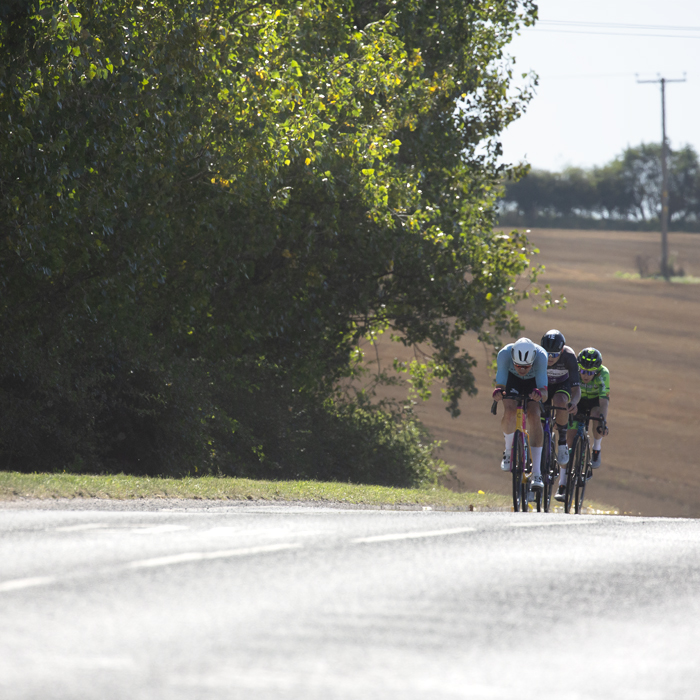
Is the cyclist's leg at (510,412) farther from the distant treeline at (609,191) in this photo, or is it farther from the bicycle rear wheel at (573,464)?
the distant treeline at (609,191)

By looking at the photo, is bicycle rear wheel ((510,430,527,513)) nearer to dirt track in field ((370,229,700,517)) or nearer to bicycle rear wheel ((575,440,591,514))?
bicycle rear wheel ((575,440,591,514))

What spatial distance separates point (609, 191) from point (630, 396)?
280 feet

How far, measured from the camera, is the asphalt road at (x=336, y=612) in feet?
14.4

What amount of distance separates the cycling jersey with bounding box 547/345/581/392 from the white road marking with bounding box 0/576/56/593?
802cm

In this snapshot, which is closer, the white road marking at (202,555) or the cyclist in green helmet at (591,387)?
the white road marking at (202,555)

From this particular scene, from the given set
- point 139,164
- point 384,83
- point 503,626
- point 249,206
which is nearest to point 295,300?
point 249,206

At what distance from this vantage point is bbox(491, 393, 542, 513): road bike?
494 inches

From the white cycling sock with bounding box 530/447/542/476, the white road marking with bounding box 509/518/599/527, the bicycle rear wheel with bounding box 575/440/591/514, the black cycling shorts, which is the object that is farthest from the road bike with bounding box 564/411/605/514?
the white road marking with bounding box 509/518/599/527

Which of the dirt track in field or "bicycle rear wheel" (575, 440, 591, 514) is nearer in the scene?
"bicycle rear wheel" (575, 440, 591, 514)

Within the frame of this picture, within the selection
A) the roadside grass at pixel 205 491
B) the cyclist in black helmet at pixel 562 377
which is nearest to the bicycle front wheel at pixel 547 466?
the cyclist in black helmet at pixel 562 377

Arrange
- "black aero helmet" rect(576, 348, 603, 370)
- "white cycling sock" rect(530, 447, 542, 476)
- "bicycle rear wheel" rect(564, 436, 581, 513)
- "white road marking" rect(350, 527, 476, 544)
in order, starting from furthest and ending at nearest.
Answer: "bicycle rear wheel" rect(564, 436, 581, 513) < "black aero helmet" rect(576, 348, 603, 370) < "white cycling sock" rect(530, 447, 542, 476) < "white road marking" rect(350, 527, 476, 544)

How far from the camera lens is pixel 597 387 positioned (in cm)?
1446

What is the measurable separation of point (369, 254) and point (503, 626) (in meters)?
19.1

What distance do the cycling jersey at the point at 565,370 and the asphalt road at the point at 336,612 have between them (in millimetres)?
4251
